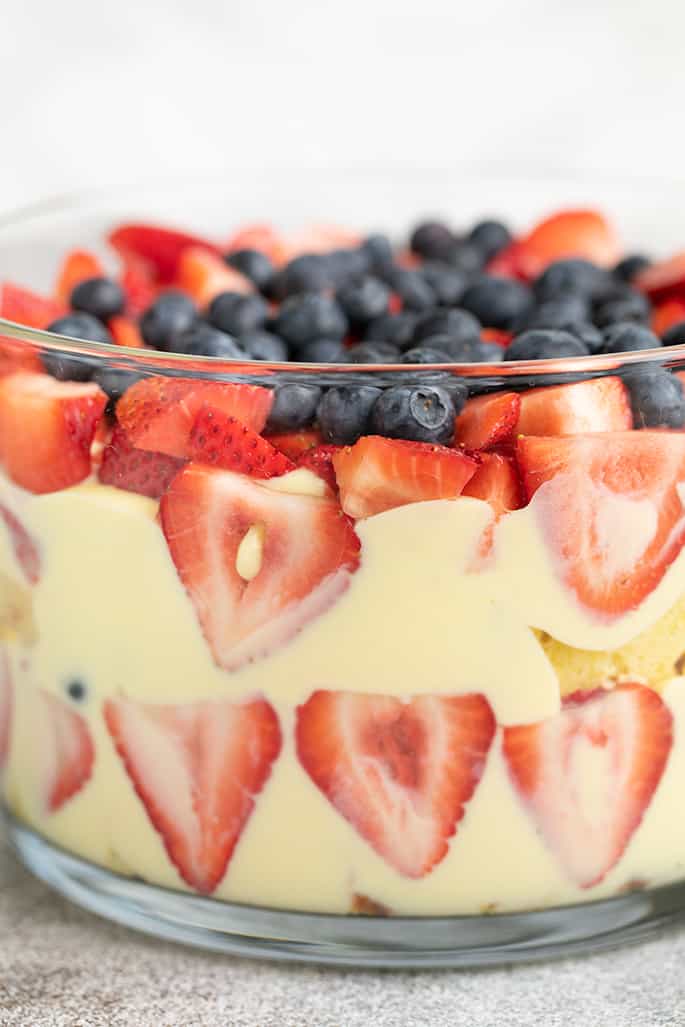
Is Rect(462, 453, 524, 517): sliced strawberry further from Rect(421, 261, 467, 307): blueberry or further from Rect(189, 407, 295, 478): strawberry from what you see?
Rect(421, 261, 467, 307): blueberry

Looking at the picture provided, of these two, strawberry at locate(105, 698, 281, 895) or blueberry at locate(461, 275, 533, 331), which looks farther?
blueberry at locate(461, 275, 533, 331)

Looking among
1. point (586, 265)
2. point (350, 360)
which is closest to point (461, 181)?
point (586, 265)

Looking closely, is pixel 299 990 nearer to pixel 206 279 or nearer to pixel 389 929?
pixel 389 929

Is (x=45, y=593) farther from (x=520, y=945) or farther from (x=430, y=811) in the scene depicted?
(x=520, y=945)

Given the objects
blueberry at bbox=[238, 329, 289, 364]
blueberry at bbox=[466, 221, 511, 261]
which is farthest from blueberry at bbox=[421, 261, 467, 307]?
blueberry at bbox=[238, 329, 289, 364]

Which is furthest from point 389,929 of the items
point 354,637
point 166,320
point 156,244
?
point 156,244

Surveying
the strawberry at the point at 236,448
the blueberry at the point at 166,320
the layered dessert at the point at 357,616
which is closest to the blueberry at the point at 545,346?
the layered dessert at the point at 357,616

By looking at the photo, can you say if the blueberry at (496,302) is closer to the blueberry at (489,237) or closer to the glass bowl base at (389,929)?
the blueberry at (489,237)
